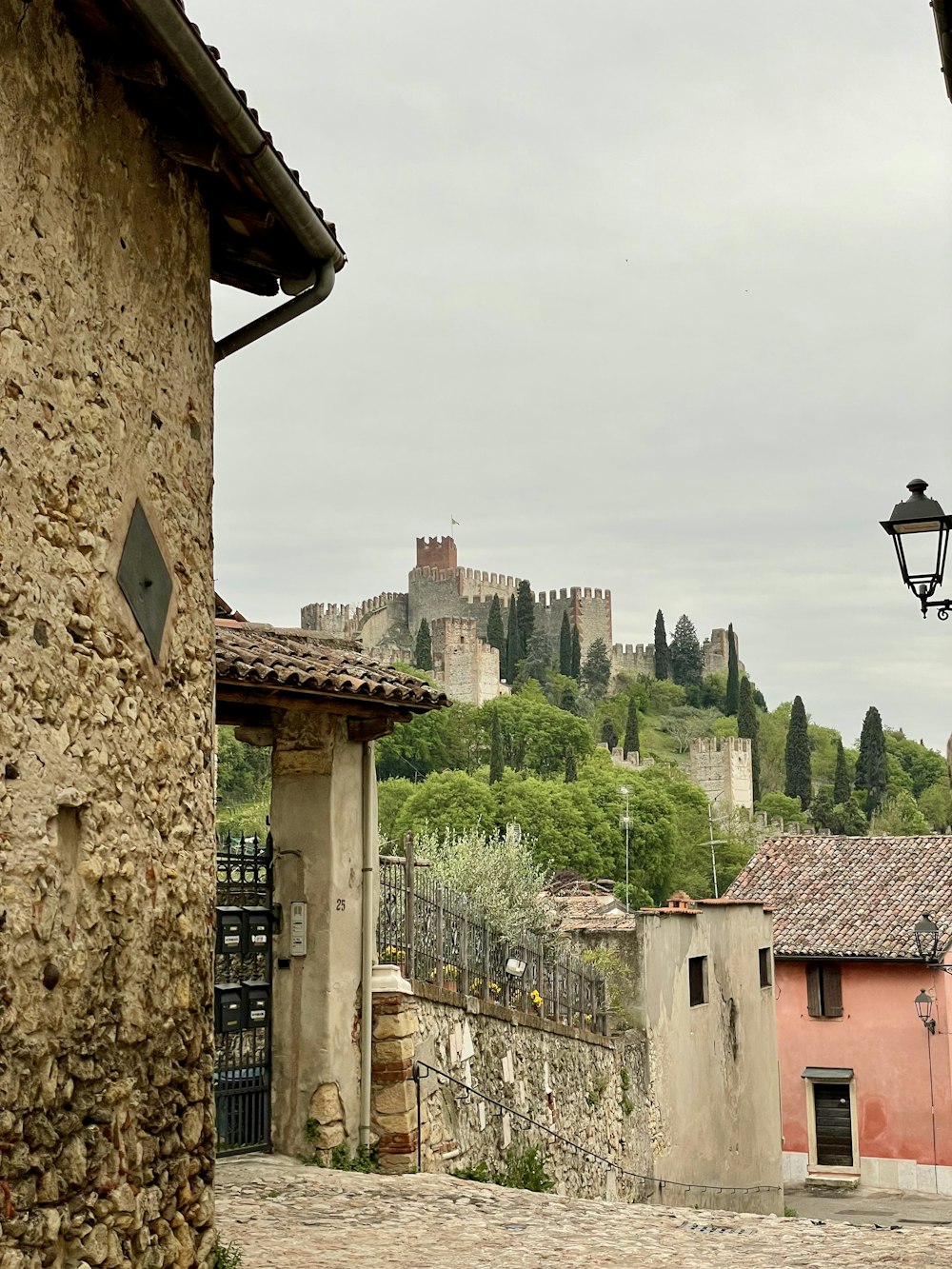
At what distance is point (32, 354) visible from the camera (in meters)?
4.23

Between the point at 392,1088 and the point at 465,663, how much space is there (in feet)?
301

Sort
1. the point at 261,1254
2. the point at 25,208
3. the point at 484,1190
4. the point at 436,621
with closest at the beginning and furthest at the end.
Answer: the point at 25,208 → the point at 261,1254 → the point at 484,1190 → the point at 436,621

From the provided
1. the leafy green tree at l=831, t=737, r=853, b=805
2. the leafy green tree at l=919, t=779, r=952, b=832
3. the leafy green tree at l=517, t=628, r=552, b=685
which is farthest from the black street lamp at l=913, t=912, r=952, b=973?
the leafy green tree at l=517, t=628, r=552, b=685

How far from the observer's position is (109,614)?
4.67m

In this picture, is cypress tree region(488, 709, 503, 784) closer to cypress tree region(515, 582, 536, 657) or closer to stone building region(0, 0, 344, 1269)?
cypress tree region(515, 582, 536, 657)

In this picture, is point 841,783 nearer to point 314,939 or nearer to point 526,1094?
point 526,1094

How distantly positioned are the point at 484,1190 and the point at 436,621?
319ft

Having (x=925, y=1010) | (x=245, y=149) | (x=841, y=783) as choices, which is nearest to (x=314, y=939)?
(x=245, y=149)

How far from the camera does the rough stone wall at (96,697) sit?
4.06 metres

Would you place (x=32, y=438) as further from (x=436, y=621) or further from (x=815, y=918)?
(x=436, y=621)

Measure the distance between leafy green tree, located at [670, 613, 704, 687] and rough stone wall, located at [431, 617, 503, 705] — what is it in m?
18.7

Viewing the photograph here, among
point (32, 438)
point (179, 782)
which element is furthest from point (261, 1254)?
point (32, 438)

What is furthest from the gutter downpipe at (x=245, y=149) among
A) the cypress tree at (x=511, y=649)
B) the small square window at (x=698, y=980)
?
the cypress tree at (x=511, y=649)

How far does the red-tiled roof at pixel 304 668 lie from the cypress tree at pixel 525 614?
98468 mm
